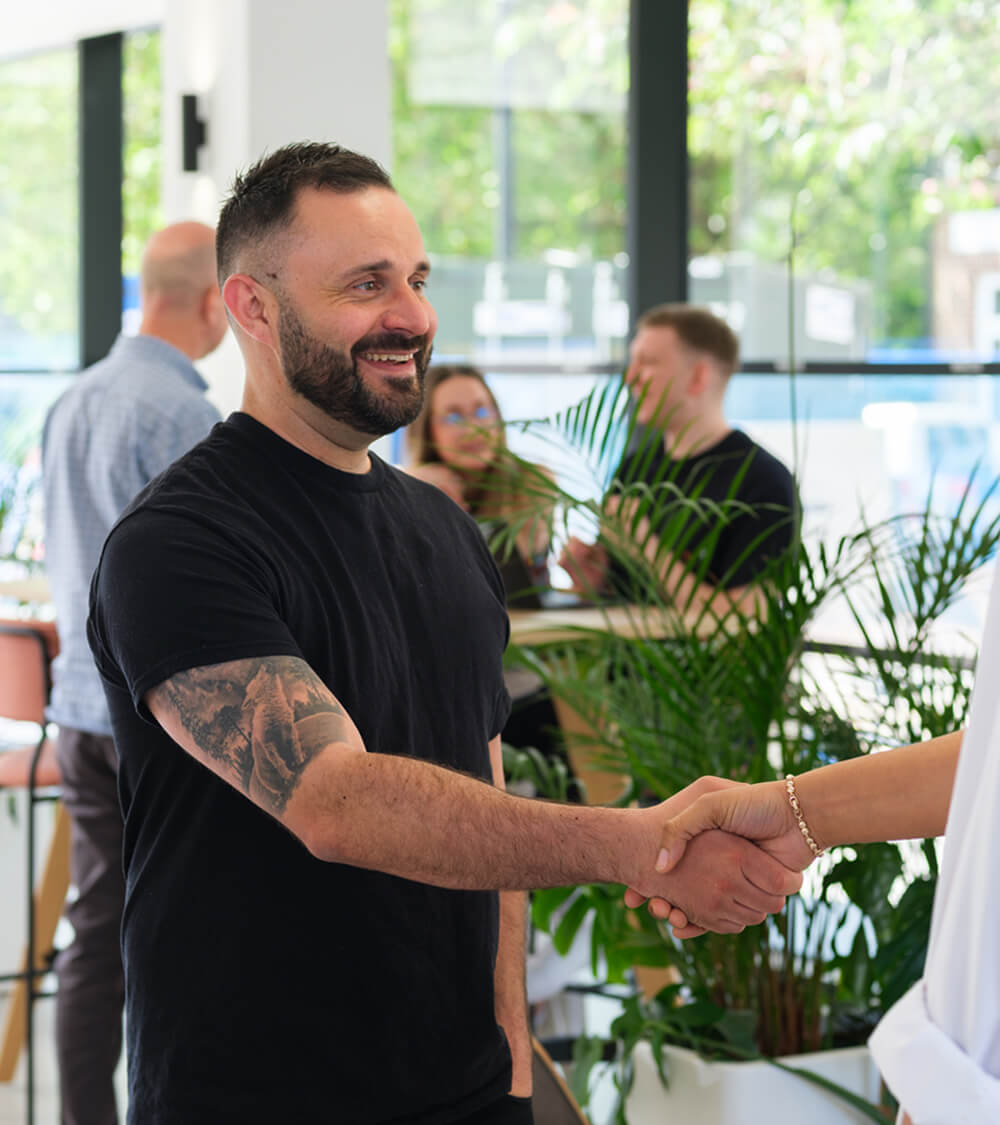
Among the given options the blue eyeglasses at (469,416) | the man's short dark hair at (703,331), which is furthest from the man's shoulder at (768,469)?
the blue eyeglasses at (469,416)

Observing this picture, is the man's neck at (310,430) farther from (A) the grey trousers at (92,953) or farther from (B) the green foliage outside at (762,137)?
(B) the green foliage outside at (762,137)

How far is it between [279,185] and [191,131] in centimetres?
300

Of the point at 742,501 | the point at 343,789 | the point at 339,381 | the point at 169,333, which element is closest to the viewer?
the point at 343,789

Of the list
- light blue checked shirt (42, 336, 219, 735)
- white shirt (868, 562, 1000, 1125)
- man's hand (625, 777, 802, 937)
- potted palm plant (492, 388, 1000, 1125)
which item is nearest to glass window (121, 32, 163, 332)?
light blue checked shirt (42, 336, 219, 735)

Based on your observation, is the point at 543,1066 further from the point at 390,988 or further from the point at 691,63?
the point at 691,63

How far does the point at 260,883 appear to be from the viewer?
1.32m

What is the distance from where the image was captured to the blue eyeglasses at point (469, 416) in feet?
11.7

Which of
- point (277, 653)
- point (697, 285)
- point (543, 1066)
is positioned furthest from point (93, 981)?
point (697, 285)

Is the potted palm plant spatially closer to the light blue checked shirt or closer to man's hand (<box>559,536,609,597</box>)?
man's hand (<box>559,536,609,597</box>)

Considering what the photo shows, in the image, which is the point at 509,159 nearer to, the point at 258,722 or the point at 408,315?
the point at 408,315

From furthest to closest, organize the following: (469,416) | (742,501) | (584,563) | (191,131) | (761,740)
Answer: (191,131), (469,416), (742,501), (584,563), (761,740)

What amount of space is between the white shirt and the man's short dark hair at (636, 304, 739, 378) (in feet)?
8.87

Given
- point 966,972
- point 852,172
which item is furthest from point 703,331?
point 966,972

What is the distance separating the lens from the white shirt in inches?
35.0
